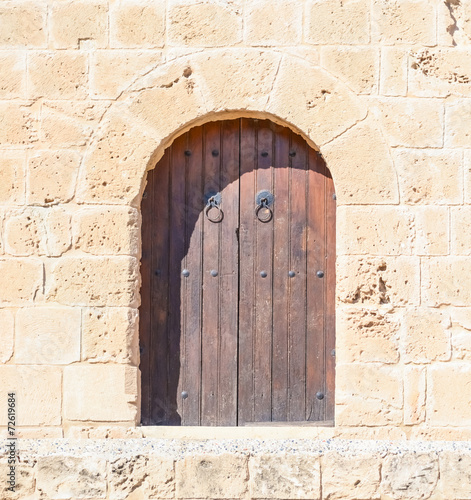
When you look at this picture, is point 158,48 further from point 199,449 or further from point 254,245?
point 199,449

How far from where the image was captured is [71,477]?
4.21m

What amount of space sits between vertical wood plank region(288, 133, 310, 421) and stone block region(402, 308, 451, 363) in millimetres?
623

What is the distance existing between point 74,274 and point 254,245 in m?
1.08

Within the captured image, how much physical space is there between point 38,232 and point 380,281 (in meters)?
2.01

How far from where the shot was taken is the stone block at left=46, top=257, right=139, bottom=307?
445 centimetres

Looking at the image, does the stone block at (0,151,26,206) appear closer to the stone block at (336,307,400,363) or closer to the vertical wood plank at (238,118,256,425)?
the vertical wood plank at (238,118,256,425)

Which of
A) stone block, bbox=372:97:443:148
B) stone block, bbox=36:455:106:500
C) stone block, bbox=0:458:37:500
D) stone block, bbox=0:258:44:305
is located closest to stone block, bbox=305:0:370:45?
stone block, bbox=372:97:443:148

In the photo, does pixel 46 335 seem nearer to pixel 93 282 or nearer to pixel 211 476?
pixel 93 282

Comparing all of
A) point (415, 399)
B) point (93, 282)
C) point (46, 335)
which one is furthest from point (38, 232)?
point (415, 399)

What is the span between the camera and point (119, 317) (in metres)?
4.44

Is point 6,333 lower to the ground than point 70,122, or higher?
lower

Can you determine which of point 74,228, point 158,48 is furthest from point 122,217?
point 158,48

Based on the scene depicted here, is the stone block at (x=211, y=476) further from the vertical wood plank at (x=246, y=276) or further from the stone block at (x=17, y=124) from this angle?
the stone block at (x=17, y=124)

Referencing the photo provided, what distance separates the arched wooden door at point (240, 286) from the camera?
4.64 m
